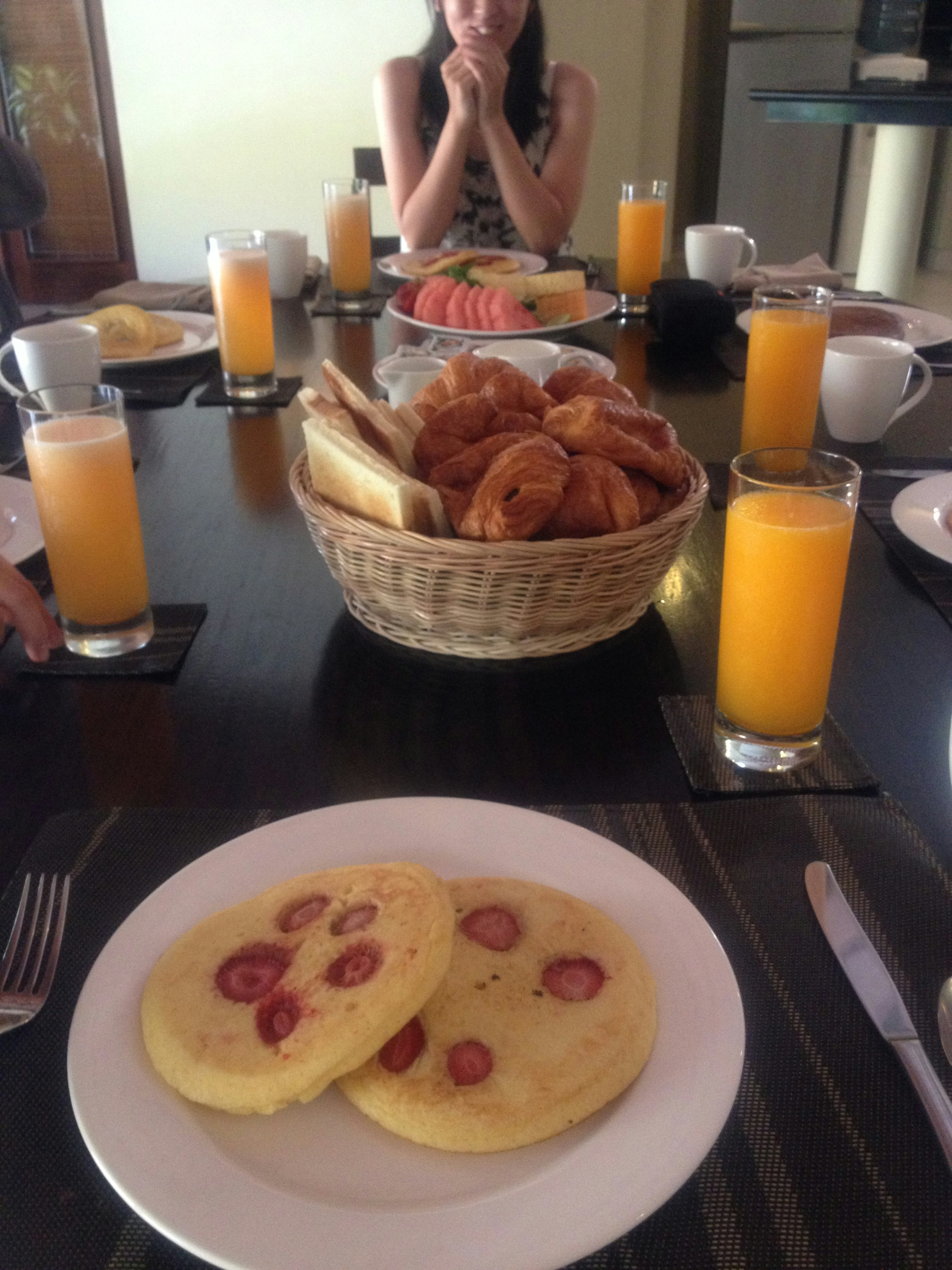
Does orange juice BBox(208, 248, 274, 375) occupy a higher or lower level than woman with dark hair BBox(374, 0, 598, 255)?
lower

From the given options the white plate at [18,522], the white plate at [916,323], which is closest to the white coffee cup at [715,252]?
the white plate at [916,323]

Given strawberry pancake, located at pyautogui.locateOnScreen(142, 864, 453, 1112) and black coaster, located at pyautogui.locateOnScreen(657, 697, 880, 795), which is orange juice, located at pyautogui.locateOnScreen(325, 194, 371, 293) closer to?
black coaster, located at pyautogui.locateOnScreen(657, 697, 880, 795)

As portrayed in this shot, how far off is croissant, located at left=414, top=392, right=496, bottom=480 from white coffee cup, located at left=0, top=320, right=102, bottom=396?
0.67 metres

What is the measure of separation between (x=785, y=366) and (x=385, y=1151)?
3.32ft

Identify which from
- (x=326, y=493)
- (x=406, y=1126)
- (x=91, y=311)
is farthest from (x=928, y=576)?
(x=91, y=311)

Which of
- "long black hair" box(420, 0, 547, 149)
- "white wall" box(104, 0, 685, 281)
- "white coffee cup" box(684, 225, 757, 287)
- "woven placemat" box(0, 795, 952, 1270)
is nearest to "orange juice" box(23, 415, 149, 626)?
"woven placemat" box(0, 795, 952, 1270)

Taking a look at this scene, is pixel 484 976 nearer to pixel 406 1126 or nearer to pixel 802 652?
pixel 406 1126

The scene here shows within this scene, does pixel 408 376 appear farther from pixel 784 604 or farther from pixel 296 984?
pixel 296 984

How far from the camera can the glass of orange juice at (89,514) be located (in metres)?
0.79

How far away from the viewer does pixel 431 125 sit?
2.56m

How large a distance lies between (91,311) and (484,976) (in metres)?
1.71

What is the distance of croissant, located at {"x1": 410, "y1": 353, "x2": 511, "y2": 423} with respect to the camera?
92 cm

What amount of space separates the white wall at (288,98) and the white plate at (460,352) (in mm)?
3067

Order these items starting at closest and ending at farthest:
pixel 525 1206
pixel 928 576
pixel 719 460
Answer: pixel 525 1206
pixel 928 576
pixel 719 460
